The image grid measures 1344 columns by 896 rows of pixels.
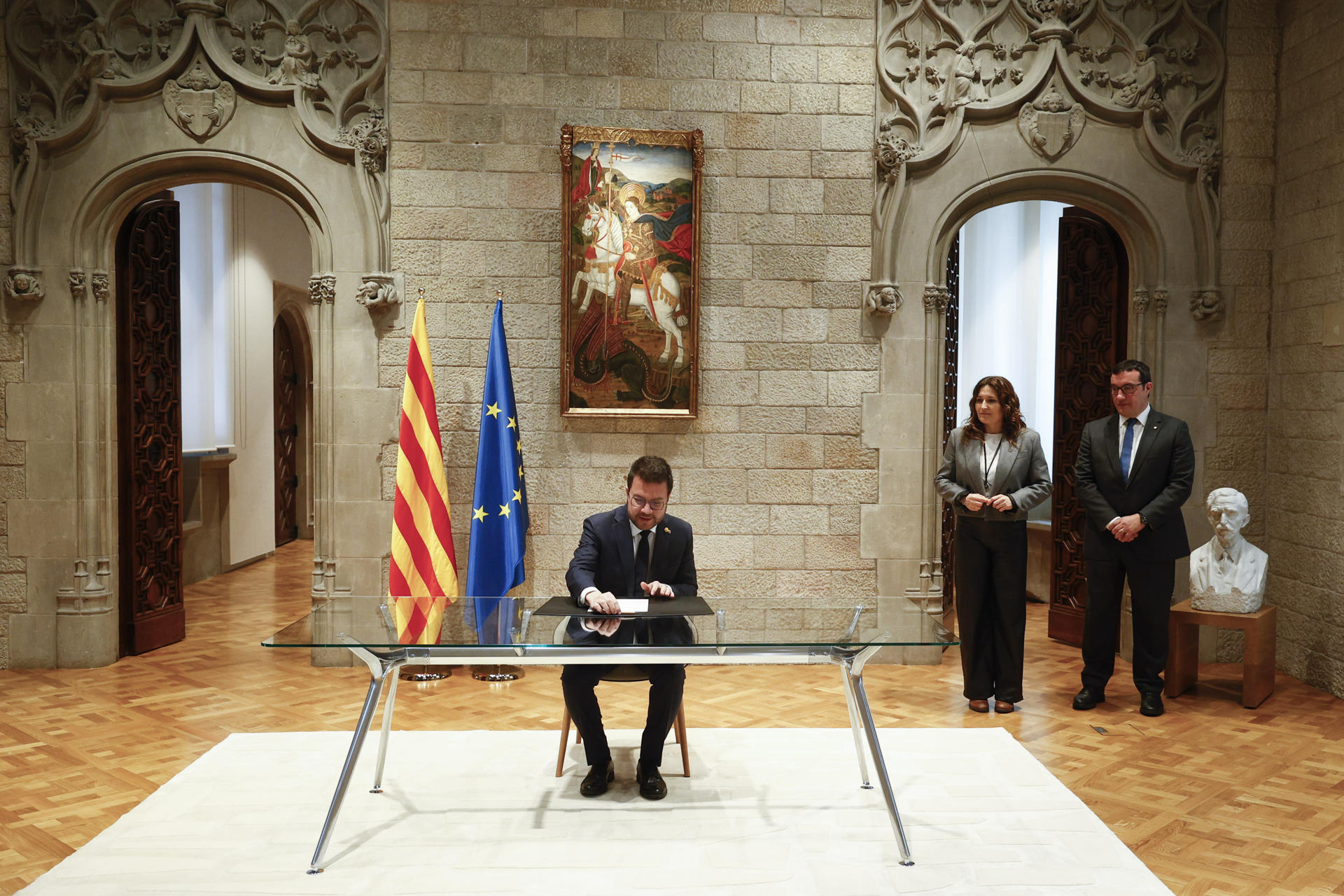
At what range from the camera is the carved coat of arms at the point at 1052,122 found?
631cm

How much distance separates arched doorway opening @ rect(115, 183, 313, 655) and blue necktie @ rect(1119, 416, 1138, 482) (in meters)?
6.20

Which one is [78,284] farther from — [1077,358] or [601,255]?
[1077,358]

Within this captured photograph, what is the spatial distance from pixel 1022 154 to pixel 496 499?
4.06 m

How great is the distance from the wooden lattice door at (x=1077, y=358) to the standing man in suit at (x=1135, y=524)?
1.52 m

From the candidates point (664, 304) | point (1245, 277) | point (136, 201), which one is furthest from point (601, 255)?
point (1245, 277)

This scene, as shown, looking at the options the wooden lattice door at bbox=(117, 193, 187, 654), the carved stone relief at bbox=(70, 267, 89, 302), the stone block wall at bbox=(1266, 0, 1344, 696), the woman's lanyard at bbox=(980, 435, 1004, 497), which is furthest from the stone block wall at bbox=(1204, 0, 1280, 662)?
the carved stone relief at bbox=(70, 267, 89, 302)

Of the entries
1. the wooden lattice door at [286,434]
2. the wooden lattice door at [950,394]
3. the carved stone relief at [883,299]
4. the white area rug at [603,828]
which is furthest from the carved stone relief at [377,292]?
the wooden lattice door at [286,434]

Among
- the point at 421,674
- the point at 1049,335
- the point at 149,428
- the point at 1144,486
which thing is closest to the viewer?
the point at 1144,486

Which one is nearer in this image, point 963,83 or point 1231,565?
point 1231,565

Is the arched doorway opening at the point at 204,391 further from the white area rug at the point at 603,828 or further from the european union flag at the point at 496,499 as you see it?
the white area rug at the point at 603,828

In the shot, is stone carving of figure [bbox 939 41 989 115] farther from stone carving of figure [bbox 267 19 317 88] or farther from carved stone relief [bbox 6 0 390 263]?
stone carving of figure [bbox 267 19 317 88]

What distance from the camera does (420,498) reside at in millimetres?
5773

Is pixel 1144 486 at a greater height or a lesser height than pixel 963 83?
lesser

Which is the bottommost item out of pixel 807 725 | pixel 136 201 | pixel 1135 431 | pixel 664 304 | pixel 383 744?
pixel 807 725
